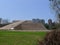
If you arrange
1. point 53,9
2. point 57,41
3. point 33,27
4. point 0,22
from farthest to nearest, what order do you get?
point 0,22 < point 33,27 < point 53,9 < point 57,41

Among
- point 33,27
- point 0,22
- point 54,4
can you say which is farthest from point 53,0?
point 0,22

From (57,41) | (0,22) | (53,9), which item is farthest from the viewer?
(0,22)

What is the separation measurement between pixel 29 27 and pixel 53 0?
38.7m

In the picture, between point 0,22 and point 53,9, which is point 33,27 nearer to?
point 0,22

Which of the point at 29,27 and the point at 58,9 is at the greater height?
the point at 58,9

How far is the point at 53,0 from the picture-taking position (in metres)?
26.7

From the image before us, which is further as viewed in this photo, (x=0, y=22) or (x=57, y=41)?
(x=0, y=22)

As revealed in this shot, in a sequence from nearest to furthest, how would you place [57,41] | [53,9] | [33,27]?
[57,41] → [53,9] → [33,27]

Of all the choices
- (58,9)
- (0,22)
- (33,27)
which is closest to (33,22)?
(33,27)

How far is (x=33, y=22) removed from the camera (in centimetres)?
6500

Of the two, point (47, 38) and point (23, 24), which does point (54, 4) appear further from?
point (23, 24)

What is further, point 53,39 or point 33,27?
point 33,27

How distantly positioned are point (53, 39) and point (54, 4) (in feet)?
70.9

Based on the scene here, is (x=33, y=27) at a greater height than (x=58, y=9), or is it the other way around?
(x=58, y=9)
